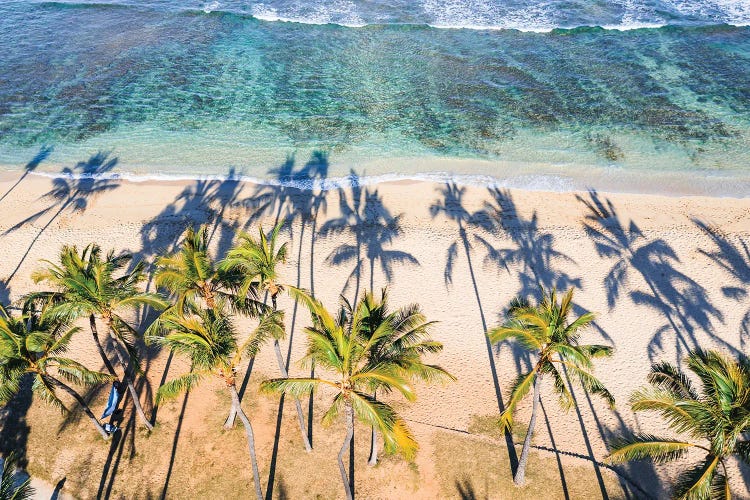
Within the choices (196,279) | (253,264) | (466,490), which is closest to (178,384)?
(196,279)

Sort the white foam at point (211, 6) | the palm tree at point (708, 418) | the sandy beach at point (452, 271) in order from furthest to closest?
Result: the white foam at point (211, 6) < the sandy beach at point (452, 271) < the palm tree at point (708, 418)

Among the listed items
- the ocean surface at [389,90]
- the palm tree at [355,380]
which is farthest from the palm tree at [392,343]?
the ocean surface at [389,90]

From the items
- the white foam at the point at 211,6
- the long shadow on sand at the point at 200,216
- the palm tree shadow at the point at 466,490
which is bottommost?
the palm tree shadow at the point at 466,490

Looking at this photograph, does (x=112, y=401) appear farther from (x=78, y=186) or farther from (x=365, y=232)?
(x=78, y=186)

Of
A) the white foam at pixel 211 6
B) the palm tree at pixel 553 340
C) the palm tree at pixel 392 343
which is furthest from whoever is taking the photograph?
the white foam at pixel 211 6

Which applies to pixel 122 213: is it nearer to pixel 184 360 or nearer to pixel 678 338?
pixel 184 360

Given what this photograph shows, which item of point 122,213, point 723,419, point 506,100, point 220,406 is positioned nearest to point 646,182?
point 506,100

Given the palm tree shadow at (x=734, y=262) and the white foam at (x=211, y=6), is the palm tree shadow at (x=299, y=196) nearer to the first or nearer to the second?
the palm tree shadow at (x=734, y=262)
